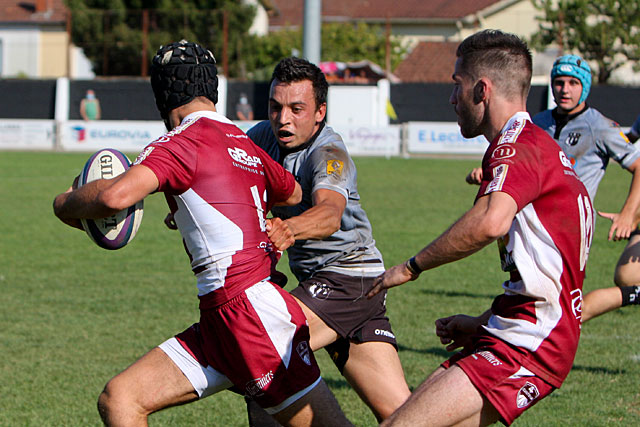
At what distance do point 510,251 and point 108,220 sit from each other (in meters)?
1.70

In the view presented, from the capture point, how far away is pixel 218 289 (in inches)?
150

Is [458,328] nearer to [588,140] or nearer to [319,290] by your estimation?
[319,290]

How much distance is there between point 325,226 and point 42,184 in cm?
1720

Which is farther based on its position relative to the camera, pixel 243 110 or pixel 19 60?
pixel 19 60

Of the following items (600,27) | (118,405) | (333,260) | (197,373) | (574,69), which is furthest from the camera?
(600,27)

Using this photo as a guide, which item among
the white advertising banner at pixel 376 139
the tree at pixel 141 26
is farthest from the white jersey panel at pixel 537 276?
the tree at pixel 141 26

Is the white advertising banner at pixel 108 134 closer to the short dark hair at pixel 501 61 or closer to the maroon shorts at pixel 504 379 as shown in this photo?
the short dark hair at pixel 501 61

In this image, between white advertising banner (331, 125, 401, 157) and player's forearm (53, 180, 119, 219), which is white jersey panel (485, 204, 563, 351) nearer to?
player's forearm (53, 180, 119, 219)

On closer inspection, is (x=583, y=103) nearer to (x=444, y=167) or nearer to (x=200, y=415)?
(x=200, y=415)

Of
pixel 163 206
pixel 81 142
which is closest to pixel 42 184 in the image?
pixel 163 206

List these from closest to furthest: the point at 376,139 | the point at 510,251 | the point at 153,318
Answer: the point at 510,251 < the point at 153,318 < the point at 376,139

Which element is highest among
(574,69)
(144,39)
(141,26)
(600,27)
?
(600,27)

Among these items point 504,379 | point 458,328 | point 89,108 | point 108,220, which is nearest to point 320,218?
point 458,328

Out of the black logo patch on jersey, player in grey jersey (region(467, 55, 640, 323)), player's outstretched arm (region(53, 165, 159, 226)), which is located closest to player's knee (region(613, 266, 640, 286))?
player in grey jersey (region(467, 55, 640, 323))
